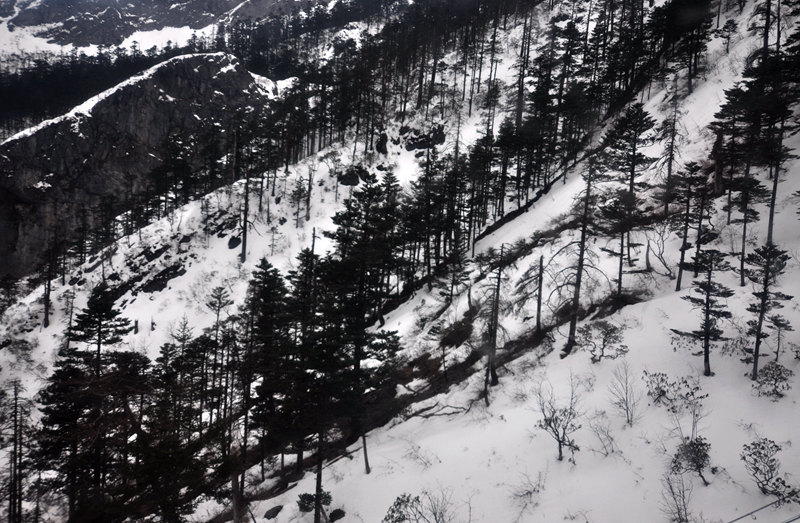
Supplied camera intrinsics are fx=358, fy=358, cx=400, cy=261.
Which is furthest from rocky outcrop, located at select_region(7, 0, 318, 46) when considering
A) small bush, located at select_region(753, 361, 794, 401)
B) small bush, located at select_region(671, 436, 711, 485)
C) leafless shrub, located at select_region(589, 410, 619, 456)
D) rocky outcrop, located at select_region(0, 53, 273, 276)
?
small bush, located at select_region(671, 436, 711, 485)

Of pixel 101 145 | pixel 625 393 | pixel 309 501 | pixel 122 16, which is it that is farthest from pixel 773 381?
pixel 122 16

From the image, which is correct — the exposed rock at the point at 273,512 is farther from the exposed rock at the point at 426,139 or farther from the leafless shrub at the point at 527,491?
the exposed rock at the point at 426,139

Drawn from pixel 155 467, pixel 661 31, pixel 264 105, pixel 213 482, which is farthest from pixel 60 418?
pixel 264 105

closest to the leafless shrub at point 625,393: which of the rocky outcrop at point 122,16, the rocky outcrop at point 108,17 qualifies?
the rocky outcrop at point 122,16

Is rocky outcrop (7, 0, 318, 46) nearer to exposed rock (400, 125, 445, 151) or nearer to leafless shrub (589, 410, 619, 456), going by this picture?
exposed rock (400, 125, 445, 151)

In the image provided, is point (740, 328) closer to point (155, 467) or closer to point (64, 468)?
point (155, 467)

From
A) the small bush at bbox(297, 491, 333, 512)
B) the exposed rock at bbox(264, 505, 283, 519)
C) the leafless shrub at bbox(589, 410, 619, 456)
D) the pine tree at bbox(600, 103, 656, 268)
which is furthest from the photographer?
the pine tree at bbox(600, 103, 656, 268)

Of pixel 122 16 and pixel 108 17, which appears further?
pixel 122 16

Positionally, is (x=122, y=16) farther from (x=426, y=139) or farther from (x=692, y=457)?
(x=692, y=457)

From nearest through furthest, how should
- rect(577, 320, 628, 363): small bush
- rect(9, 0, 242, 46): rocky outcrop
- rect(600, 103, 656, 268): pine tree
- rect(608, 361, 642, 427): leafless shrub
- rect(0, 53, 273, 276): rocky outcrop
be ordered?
rect(608, 361, 642, 427): leafless shrub
rect(577, 320, 628, 363): small bush
rect(600, 103, 656, 268): pine tree
rect(0, 53, 273, 276): rocky outcrop
rect(9, 0, 242, 46): rocky outcrop
